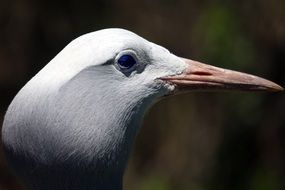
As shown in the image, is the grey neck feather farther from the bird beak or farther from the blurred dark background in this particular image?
the blurred dark background

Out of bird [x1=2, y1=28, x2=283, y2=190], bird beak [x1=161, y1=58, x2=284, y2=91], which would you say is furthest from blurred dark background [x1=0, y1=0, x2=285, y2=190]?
bird [x1=2, y1=28, x2=283, y2=190]

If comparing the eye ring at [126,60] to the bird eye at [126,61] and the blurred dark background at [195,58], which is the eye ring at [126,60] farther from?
the blurred dark background at [195,58]

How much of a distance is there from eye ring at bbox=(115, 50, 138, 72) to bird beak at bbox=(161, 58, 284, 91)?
0.75ft

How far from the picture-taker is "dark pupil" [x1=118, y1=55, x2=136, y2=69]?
11.0 ft

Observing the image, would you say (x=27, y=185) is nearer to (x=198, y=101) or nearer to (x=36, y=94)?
(x=36, y=94)

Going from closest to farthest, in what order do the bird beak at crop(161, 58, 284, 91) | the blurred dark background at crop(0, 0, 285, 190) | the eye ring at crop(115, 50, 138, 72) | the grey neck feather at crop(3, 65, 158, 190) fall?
the grey neck feather at crop(3, 65, 158, 190) → the eye ring at crop(115, 50, 138, 72) → the bird beak at crop(161, 58, 284, 91) → the blurred dark background at crop(0, 0, 285, 190)

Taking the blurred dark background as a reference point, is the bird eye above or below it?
above

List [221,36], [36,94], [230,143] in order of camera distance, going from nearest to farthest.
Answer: [36,94]
[221,36]
[230,143]

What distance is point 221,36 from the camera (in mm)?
7121

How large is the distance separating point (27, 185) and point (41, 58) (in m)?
4.83

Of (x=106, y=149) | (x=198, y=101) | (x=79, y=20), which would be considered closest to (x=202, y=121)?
(x=198, y=101)

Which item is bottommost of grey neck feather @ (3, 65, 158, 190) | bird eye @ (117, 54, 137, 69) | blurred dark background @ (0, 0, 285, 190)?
blurred dark background @ (0, 0, 285, 190)

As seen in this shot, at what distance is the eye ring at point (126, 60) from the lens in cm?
335

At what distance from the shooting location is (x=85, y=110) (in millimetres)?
3275
